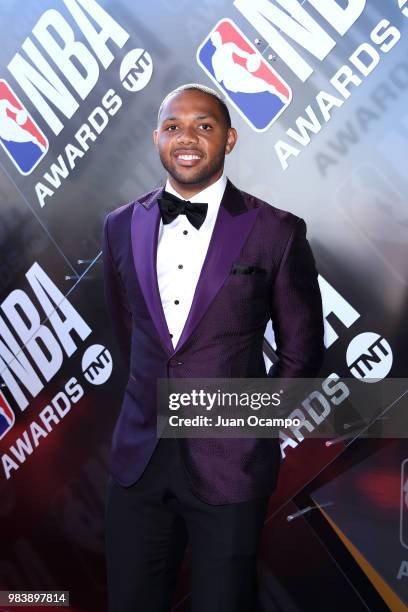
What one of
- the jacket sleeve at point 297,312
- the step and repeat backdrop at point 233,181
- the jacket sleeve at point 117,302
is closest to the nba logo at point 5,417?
the step and repeat backdrop at point 233,181

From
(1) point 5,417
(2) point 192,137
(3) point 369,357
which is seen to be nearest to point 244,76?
(2) point 192,137

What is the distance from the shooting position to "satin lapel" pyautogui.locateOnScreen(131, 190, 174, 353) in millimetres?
Result: 1518

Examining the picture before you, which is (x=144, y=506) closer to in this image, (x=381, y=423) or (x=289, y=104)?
(x=381, y=423)

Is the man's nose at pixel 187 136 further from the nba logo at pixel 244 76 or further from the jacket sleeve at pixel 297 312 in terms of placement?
the nba logo at pixel 244 76

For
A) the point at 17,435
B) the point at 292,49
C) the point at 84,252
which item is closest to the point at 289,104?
the point at 292,49

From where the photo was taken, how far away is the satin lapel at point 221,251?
1.49 metres

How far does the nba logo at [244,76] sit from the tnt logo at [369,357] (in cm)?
72

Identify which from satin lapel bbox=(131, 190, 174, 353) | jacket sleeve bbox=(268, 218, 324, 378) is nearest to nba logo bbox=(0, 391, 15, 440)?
satin lapel bbox=(131, 190, 174, 353)

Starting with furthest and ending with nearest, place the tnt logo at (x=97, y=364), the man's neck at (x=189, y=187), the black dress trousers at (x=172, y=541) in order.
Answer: the tnt logo at (x=97, y=364), the man's neck at (x=189, y=187), the black dress trousers at (x=172, y=541)

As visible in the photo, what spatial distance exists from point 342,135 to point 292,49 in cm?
31

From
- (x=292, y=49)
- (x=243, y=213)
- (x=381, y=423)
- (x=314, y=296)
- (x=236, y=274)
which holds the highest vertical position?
(x=292, y=49)

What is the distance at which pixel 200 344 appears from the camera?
150 cm

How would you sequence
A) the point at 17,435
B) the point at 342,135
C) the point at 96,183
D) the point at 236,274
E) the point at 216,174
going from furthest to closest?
the point at 17,435 → the point at 96,183 → the point at 342,135 → the point at 216,174 → the point at 236,274

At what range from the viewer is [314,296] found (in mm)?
1589
